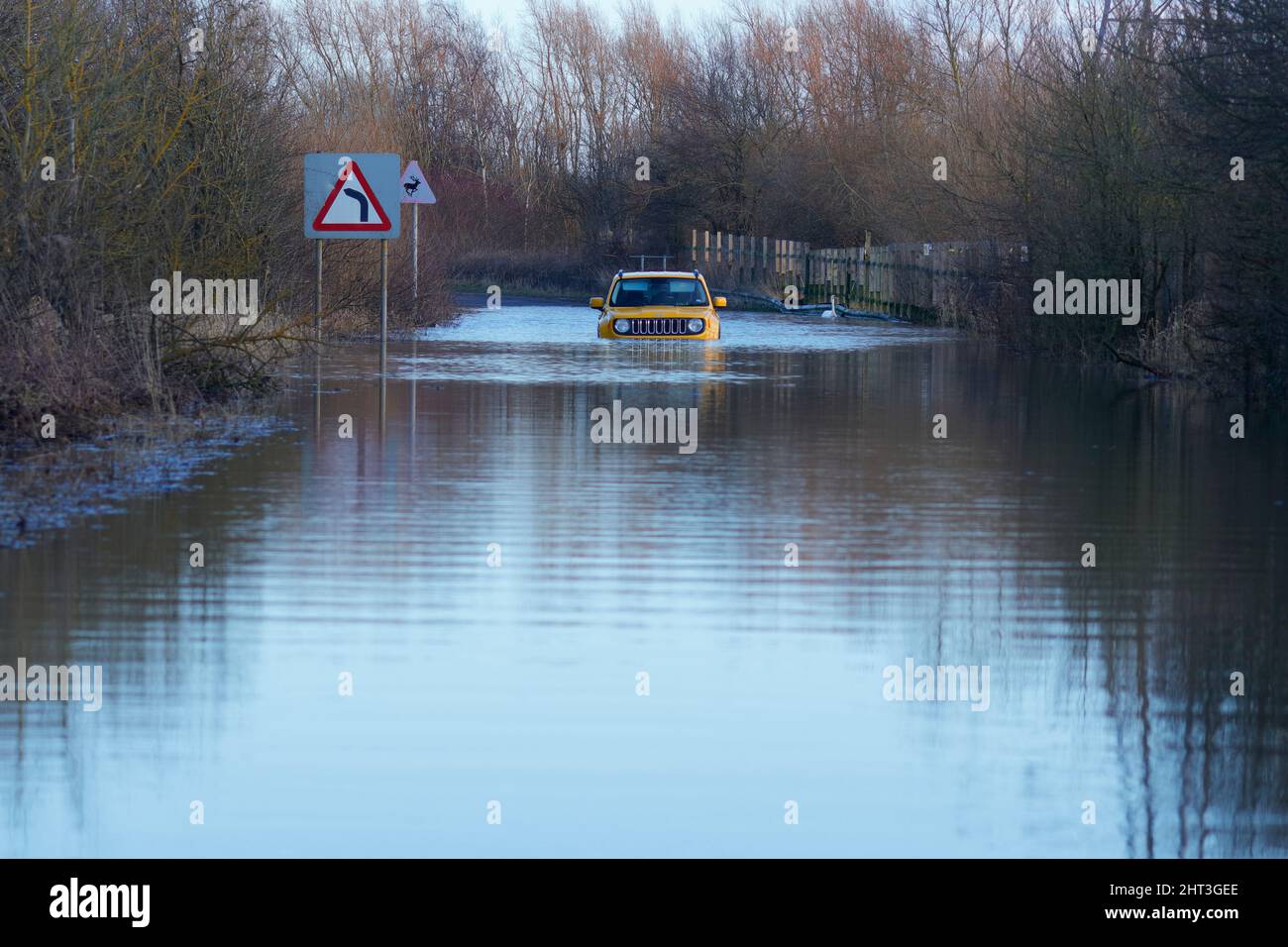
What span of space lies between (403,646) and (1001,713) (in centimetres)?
270

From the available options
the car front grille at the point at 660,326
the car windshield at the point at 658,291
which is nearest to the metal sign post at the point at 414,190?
the car windshield at the point at 658,291

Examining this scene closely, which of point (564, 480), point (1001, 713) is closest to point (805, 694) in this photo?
point (1001, 713)

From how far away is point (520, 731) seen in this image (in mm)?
7984

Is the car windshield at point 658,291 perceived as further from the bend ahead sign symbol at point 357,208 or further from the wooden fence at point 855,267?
the bend ahead sign symbol at point 357,208

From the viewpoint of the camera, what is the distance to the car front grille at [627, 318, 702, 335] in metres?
36.4

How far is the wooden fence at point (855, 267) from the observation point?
45.1 meters

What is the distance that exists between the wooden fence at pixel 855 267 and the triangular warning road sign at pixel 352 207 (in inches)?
577

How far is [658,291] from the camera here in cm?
3744

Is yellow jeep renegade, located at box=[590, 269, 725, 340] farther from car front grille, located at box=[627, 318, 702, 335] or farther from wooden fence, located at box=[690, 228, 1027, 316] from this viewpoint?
wooden fence, located at box=[690, 228, 1027, 316]

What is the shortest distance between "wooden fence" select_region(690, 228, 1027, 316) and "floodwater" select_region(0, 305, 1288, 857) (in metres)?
23.8

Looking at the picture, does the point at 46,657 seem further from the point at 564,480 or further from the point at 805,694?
the point at 564,480

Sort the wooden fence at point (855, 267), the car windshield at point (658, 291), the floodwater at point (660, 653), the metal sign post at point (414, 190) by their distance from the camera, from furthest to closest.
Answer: the wooden fence at point (855, 267) < the metal sign post at point (414, 190) < the car windshield at point (658, 291) < the floodwater at point (660, 653)

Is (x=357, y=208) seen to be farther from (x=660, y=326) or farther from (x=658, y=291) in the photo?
(x=658, y=291)

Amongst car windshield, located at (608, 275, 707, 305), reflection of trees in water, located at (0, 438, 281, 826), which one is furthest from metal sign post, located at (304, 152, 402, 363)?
reflection of trees in water, located at (0, 438, 281, 826)
